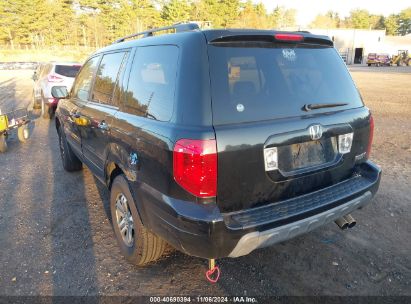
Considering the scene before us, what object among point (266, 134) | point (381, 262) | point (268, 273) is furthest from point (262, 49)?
point (381, 262)

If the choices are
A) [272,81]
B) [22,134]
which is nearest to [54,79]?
[22,134]

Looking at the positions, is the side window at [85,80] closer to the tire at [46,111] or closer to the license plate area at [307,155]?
the license plate area at [307,155]

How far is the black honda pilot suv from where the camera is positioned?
2.20m

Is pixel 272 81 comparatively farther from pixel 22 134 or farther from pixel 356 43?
pixel 356 43

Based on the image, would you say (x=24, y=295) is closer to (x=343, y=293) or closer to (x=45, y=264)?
(x=45, y=264)

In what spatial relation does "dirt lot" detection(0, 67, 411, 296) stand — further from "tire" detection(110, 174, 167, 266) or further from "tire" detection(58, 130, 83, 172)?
"tire" detection(58, 130, 83, 172)

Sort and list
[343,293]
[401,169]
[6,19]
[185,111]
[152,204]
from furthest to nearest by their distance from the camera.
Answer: [6,19], [401,169], [343,293], [152,204], [185,111]

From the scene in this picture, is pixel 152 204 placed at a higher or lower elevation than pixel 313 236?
higher

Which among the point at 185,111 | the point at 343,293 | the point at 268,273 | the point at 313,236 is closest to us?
the point at 185,111

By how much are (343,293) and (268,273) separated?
2.04 feet

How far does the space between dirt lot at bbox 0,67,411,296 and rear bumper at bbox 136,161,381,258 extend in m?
0.63

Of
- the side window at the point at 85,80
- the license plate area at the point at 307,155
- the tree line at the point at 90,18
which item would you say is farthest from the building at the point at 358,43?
the license plate area at the point at 307,155

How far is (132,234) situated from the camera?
311 cm

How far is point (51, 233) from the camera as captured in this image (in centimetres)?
371
